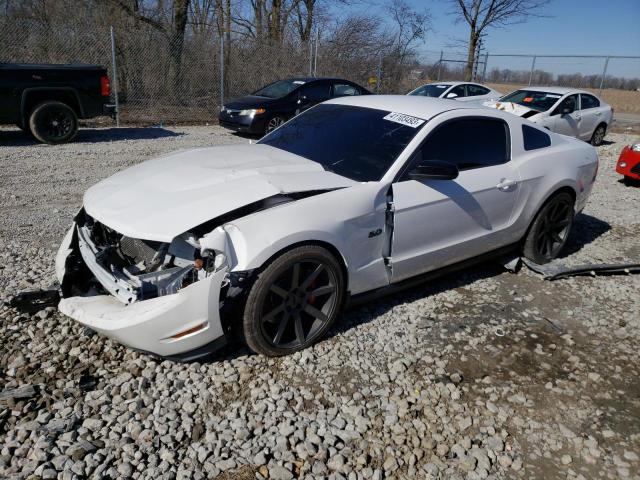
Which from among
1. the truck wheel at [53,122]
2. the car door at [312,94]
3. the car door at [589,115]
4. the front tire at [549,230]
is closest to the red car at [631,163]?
the car door at [589,115]

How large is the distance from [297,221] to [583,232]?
15.5 feet

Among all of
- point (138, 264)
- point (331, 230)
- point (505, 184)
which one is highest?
point (505, 184)

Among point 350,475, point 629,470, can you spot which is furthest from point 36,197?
point 629,470

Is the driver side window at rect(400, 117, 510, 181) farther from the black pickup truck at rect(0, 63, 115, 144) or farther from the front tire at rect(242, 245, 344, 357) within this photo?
the black pickup truck at rect(0, 63, 115, 144)

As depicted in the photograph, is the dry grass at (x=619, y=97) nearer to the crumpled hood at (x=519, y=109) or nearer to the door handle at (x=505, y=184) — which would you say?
the crumpled hood at (x=519, y=109)

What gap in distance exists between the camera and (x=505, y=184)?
4234mm

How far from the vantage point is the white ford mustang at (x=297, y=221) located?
9.41 feet

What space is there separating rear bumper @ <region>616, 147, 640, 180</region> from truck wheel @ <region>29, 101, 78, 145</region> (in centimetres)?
1017

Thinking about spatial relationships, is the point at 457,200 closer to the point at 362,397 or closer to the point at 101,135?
the point at 362,397

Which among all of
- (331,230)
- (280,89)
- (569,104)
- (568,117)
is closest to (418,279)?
(331,230)

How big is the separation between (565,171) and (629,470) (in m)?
3.00

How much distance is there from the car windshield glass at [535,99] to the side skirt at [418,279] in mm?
8141

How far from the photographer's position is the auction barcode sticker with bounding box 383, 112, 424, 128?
3.83 meters

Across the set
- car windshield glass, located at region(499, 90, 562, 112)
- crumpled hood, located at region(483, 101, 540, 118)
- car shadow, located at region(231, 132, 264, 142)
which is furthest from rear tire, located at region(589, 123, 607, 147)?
car shadow, located at region(231, 132, 264, 142)
